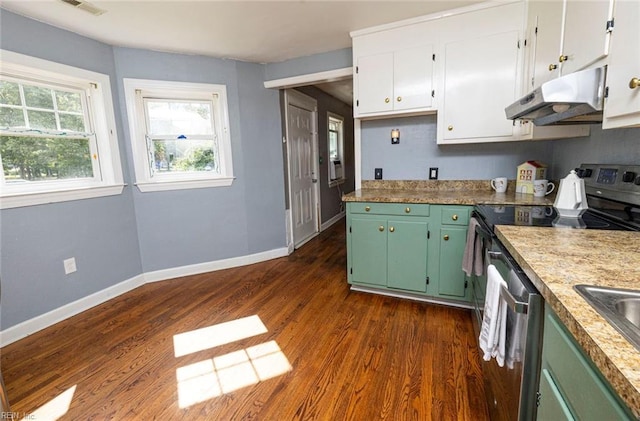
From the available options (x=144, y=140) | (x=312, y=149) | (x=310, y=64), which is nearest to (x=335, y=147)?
(x=312, y=149)

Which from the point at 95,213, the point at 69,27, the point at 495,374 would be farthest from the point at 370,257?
the point at 69,27

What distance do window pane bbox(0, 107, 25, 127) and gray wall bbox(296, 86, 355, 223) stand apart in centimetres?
290

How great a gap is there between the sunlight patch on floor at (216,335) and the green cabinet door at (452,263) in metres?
1.42

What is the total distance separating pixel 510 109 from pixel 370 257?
1.45m

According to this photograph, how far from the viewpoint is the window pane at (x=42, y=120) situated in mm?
2233

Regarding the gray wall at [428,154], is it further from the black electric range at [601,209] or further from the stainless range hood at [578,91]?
the stainless range hood at [578,91]

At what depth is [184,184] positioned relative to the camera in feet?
10.2

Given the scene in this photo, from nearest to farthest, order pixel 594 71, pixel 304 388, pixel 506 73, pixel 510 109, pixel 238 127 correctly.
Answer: pixel 594 71 → pixel 304 388 → pixel 510 109 → pixel 506 73 → pixel 238 127

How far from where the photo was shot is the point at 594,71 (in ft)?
3.98

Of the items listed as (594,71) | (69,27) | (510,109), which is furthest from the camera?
(69,27)

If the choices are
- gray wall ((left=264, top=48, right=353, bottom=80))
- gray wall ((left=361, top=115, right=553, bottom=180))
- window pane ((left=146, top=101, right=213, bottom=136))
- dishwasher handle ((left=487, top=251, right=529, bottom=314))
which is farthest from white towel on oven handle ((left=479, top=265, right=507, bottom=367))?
window pane ((left=146, top=101, right=213, bottom=136))

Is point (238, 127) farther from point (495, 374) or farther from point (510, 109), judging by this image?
point (495, 374)

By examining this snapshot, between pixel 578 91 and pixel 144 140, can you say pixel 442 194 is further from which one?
pixel 144 140

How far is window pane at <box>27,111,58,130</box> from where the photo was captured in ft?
7.32
